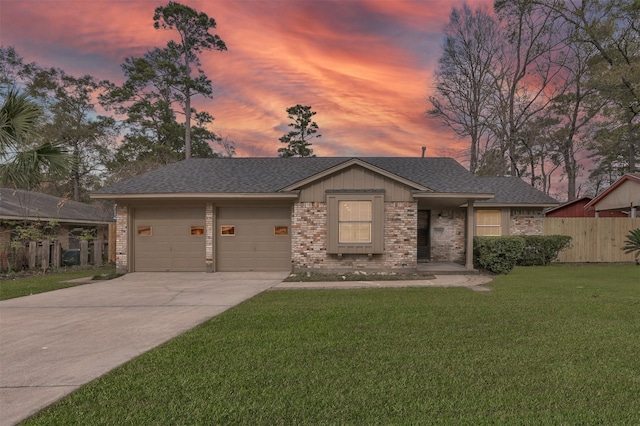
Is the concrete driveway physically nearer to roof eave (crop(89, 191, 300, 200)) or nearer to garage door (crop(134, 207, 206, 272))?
garage door (crop(134, 207, 206, 272))

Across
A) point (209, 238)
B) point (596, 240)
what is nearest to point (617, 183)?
point (596, 240)

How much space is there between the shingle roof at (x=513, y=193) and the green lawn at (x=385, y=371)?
30.3 ft

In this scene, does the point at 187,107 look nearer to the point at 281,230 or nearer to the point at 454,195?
the point at 281,230

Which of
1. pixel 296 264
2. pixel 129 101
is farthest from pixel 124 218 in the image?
pixel 129 101

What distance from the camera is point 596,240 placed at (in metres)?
14.7

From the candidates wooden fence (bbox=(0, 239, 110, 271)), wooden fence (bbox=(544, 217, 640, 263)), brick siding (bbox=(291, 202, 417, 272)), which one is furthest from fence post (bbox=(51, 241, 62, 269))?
wooden fence (bbox=(544, 217, 640, 263))

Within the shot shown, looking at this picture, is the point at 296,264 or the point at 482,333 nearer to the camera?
the point at 482,333

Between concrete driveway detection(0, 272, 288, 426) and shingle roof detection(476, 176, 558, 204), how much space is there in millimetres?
11104

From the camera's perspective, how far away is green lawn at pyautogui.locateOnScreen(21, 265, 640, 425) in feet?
9.54

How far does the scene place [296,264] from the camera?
38.9ft

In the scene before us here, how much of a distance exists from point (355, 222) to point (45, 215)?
15324mm

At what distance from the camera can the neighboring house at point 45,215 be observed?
14.1 m

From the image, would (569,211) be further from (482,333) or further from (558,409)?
(558,409)

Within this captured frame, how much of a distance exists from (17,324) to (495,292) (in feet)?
32.4
